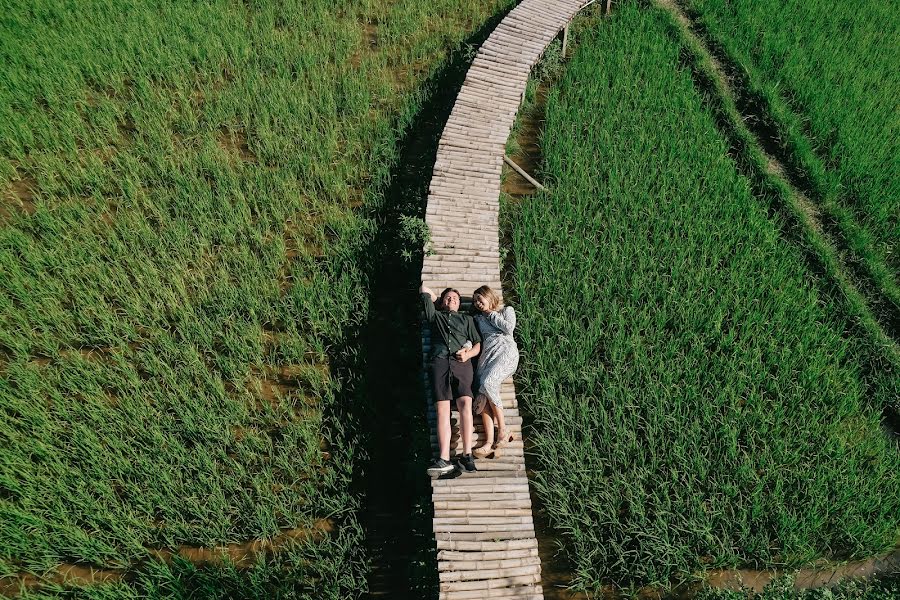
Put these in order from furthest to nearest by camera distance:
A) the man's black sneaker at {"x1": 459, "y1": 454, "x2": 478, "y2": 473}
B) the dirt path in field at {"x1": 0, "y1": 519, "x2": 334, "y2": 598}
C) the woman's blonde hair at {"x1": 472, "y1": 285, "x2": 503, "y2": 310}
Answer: the woman's blonde hair at {"x1": 472, "y1": 285, "x2": 503, "y2": 310}
the man's black sneaker at {"x1": 459, "y1": 454, "x2": 478, "y2": 473}
the dirt path in field at {"x1": 0, "y1": 519, "x2": 334, "y2": 598}

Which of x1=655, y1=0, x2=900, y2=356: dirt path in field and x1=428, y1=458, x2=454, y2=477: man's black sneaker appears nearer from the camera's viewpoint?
x1=428, y1=458, x2=454, y2=477: man's black sneaker

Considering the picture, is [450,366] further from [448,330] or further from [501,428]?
[501,428]

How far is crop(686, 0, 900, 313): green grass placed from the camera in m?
6.29

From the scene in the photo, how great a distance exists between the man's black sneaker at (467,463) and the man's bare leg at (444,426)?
11 cm

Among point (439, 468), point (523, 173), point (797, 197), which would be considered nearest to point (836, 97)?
point (797, 197)

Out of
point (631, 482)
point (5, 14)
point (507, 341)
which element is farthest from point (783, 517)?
point (5, 14)

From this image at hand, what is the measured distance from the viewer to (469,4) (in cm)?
903

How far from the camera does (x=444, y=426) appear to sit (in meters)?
4.15

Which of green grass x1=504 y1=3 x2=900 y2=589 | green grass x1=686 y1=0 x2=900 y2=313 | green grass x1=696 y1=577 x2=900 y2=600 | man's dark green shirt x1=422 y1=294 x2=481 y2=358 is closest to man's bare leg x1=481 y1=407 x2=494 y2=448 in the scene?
green grass x1=504 y1=3 x2=900 y2=589

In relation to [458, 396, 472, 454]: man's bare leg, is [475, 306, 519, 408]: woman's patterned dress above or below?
above

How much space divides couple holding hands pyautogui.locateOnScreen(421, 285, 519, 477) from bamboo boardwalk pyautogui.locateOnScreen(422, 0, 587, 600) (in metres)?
0.13

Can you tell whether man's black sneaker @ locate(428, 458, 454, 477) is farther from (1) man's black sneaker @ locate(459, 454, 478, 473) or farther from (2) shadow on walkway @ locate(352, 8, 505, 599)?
(2) shadow on walkway @ locate(352, 8, 505, 599)

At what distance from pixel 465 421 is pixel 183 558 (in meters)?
2.09

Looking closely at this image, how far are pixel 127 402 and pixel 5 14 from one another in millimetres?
6092
